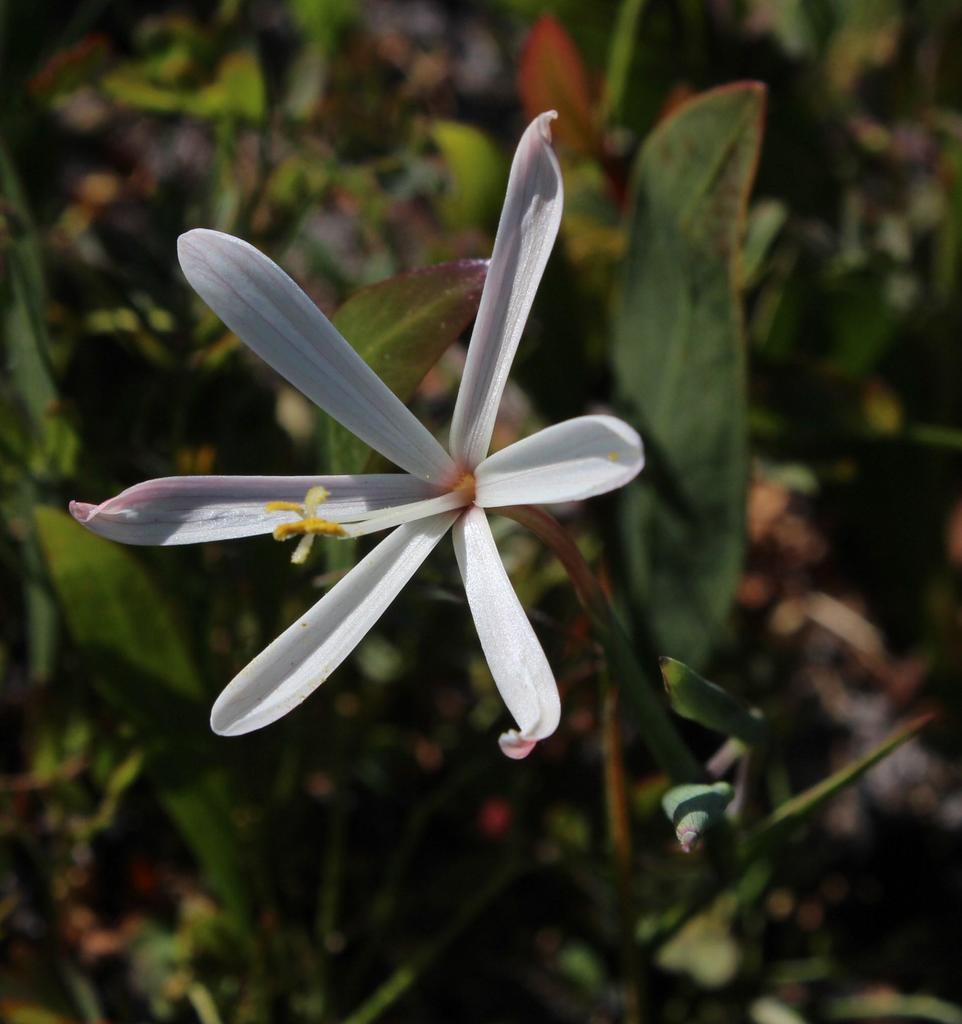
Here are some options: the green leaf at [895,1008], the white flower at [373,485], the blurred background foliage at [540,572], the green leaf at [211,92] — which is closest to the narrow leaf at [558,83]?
the blurred background foliage at [540,572]

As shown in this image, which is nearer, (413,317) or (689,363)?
(413,317)

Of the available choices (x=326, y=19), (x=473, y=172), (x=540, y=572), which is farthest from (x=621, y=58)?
(x=540, y=572)

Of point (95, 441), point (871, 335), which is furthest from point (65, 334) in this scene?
point (871, 335)

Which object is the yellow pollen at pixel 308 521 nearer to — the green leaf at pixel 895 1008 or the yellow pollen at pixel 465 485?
the yellow pollen at pixel 465 485

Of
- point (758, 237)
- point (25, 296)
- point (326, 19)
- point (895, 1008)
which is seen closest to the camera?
point (25, 296)

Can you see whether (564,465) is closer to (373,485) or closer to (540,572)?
(373,485)
